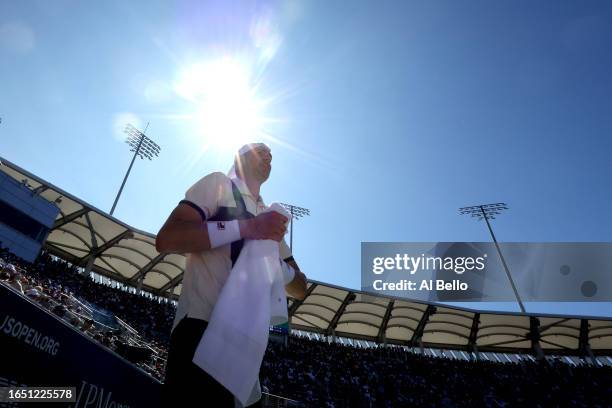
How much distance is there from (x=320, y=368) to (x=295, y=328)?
352 inches

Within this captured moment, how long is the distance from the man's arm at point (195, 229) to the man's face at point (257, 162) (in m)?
0.38

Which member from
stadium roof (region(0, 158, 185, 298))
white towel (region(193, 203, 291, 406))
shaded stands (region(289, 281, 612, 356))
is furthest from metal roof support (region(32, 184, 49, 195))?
white towel (region(193, 203, 291, 406))

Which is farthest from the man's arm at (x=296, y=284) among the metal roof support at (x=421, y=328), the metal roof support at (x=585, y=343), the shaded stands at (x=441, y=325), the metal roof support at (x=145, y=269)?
the metal roof support at (x=585, y=343)

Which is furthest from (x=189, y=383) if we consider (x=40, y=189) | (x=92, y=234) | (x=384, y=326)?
(x=384, y=326)

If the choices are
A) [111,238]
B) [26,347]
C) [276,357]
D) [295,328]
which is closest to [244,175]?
[26,347]

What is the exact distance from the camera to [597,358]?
30859mm

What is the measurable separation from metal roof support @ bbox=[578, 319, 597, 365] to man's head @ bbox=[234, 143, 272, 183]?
33.3m

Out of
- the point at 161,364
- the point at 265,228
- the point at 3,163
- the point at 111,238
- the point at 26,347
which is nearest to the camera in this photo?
the point at 265,228

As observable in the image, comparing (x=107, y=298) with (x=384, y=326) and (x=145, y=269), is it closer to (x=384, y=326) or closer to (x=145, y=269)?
(x=145, y=269)

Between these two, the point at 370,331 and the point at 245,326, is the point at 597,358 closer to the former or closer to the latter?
the point at 370,331

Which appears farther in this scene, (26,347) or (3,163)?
(3,163)

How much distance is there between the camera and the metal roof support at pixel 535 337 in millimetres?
28094

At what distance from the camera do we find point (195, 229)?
5.07 ft

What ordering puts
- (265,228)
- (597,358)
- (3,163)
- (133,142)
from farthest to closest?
1. (133,142)
2. (597,358)
3. (3,163)
4. (265,228)
